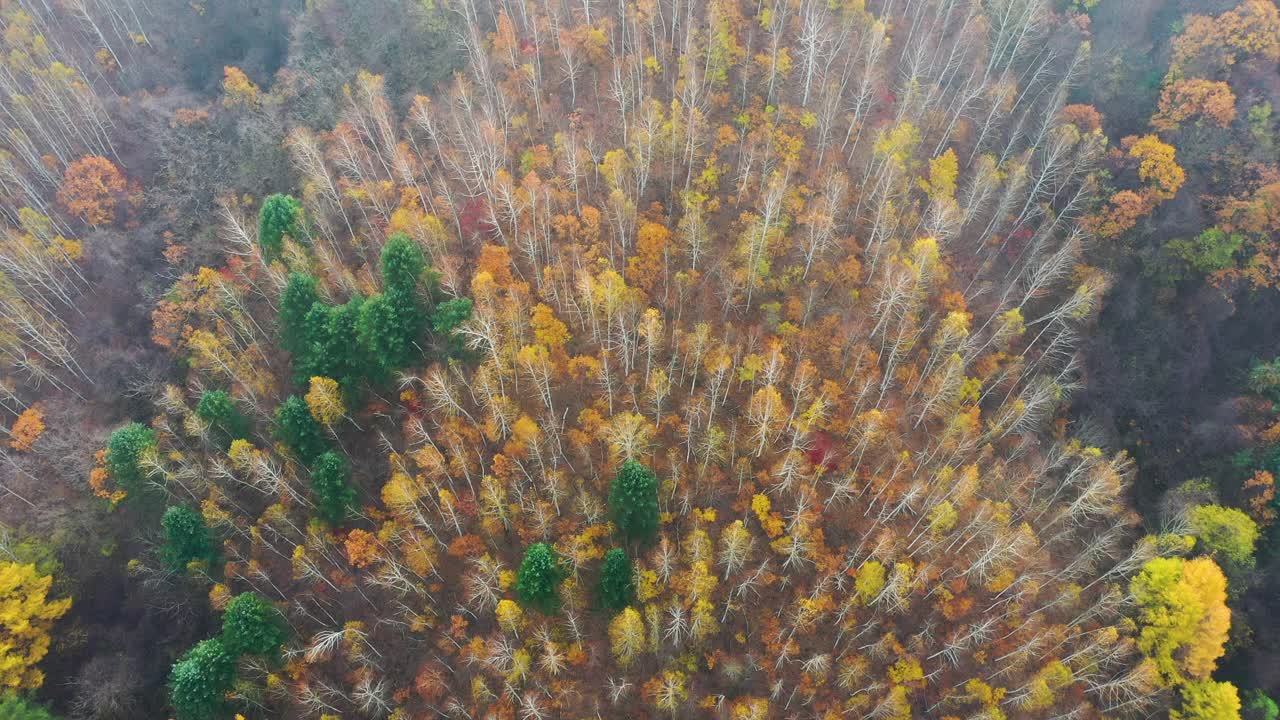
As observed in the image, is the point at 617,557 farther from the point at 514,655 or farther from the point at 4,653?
the point at 4,653

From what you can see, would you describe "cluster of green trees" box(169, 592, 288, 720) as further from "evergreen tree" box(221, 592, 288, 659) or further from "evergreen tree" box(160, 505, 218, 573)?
"evergreen tree" box(160, 505, 218, 573)

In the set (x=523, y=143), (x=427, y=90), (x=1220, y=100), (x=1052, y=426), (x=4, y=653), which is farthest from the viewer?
(x=427, y=90)

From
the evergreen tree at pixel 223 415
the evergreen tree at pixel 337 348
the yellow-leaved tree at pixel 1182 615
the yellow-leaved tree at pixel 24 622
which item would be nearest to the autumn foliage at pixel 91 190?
the evergreen tree at pixel 223 415

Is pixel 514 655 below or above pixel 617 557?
below

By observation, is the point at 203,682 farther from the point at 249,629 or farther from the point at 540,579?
the point at 540,579

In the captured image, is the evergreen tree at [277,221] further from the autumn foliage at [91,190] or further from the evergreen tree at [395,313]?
the autumn foliage at [91,190]

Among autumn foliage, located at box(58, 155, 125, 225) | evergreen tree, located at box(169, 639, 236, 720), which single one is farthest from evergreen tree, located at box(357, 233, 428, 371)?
autumn foliage, located at box(58, 155, 125, 225)

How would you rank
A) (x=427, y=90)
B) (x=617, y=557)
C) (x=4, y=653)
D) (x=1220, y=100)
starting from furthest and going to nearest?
(x=427, y=90) → (x=1220, y=100) → (x=4, y=653) → (x=617, y=557)

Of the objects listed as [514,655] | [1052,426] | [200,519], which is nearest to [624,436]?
[514,655]
